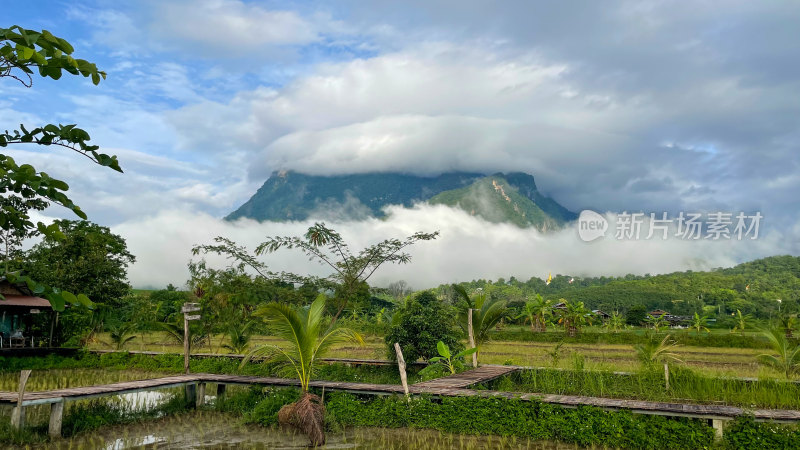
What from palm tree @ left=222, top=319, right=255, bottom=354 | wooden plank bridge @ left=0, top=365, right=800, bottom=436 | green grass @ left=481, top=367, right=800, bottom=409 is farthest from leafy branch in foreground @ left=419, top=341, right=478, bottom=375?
palm tree @ left=222, top=319, right=255, bottom=354

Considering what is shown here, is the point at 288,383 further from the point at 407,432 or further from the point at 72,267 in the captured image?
the point at 72,267

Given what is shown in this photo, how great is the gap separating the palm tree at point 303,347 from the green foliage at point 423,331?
5.19 m

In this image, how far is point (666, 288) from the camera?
102 m

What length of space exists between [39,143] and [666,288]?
110 metres

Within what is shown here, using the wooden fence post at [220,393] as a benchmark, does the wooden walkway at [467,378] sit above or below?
above

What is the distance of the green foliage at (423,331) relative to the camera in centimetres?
1591

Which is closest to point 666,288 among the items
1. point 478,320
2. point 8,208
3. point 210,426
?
point 478,320

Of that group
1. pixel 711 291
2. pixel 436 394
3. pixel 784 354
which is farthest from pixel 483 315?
pixel 711 291

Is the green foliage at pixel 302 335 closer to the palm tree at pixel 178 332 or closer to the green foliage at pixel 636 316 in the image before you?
the palm tree at pixel 178 332

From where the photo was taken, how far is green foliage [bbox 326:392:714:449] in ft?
29.9

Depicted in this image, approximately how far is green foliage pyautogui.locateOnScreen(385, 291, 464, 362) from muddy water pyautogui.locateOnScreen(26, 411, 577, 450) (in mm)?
5532

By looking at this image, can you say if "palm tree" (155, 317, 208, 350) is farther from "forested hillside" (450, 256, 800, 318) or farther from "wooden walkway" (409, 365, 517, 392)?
"forested hillside" (450, 256, 800, 318)

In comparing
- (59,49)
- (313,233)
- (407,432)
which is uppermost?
(313,233)

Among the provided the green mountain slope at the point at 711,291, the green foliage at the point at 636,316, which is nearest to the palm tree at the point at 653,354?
the green foliage at the point at 636,316
